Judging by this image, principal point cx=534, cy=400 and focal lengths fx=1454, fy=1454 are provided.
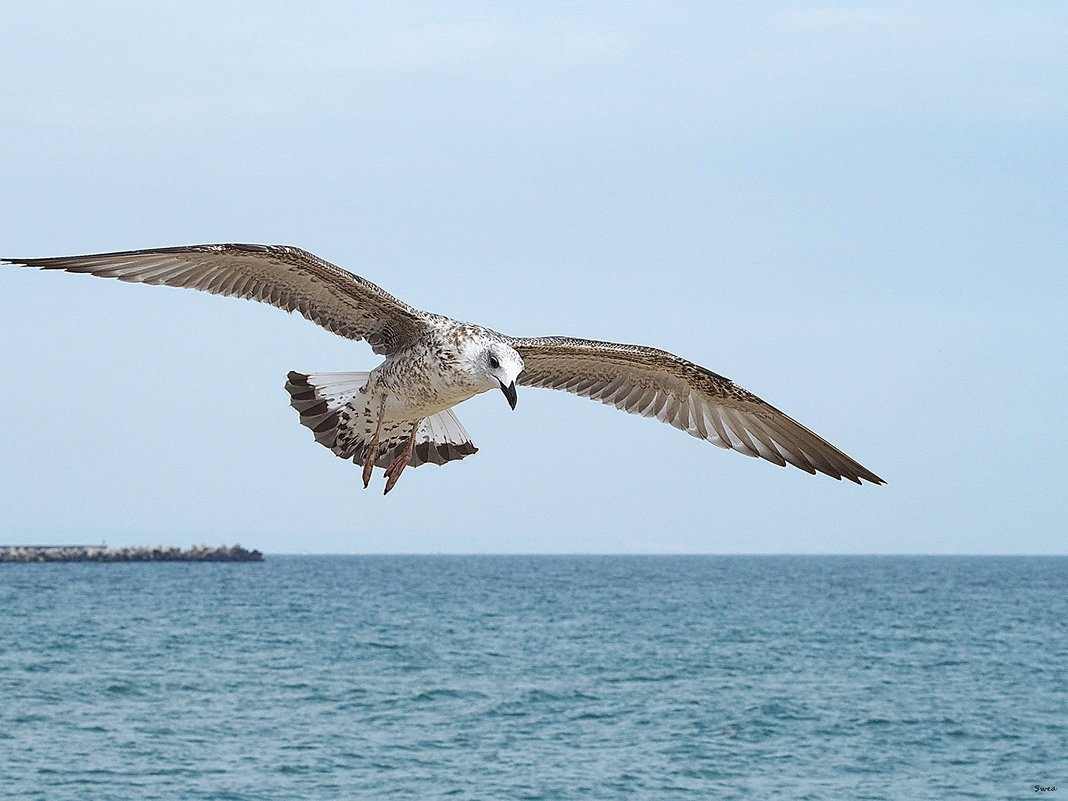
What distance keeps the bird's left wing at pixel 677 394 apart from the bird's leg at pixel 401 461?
730 mm

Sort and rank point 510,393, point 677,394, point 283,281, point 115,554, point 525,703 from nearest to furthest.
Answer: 1. point 510,393
2. point 283,281
3. point 677,394
4. point 525,703
5. point 115,554

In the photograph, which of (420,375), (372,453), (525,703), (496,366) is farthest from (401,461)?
(525,703)

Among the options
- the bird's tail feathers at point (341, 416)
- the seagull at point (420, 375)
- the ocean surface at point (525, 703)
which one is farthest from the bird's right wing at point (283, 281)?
the ocean surface at point (525, 703)

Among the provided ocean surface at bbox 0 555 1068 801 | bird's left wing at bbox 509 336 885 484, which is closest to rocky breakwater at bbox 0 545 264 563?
ocean surface at bbox 0 555 1068 801

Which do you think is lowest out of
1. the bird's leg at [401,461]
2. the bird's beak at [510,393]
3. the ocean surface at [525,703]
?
the ocean surface at [525,703]

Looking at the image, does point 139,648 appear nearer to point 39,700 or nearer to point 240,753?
point 39,700

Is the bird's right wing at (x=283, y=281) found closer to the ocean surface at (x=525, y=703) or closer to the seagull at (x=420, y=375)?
the seagull at (x=420, y=375)

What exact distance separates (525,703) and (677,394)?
78.7 ft

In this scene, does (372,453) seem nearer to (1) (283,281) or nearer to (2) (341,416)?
(2) (341,416)

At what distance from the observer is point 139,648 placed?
A: 141 feet

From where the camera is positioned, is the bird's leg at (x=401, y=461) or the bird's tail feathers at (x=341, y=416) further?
Answer: the bird's tail feathers at (x=341, y=416)

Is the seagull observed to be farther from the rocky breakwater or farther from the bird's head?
the rocky breakwater

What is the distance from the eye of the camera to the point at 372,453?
734 cm

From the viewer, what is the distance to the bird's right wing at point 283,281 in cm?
702
